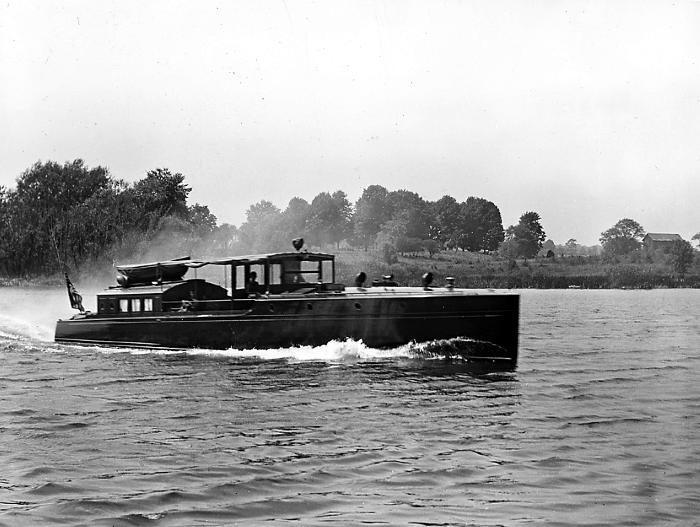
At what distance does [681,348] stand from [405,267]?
282 feet

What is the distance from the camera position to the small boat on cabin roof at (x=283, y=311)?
87.4 ft

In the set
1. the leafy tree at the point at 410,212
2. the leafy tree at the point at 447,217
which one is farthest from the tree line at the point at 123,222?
the leafy tree at the point at 447,217

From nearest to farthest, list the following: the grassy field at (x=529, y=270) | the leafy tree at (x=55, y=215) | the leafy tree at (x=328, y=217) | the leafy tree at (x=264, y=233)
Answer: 1. the leafy tree at (x=264, y=233)
2. the leafy tree at (x=55, y=215)
3. the leafy tree at (x=328, y=217)
4. the grassy field at (x=529, y=270)

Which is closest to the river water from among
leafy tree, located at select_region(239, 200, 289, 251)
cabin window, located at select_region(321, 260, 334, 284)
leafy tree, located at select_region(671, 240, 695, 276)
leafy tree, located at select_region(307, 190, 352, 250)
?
Answer: cabin window, located at select_region(321, 260, 334, 284)

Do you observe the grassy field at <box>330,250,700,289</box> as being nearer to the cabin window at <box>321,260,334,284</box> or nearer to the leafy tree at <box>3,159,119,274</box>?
the leafy tree at <box>3,159,119,274</box>

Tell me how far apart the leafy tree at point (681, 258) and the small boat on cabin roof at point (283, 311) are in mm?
123863

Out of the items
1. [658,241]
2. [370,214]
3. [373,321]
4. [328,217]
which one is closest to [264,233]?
[328,217]

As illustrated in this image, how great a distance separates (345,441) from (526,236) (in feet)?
497

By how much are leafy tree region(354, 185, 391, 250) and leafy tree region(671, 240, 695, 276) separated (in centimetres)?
4822

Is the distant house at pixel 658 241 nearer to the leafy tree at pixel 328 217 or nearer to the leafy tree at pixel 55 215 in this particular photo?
the leafy tree at pixel 328 217

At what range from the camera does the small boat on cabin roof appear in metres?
26.6

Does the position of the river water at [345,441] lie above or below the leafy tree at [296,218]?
below

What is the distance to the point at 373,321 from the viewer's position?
2711 centimetres

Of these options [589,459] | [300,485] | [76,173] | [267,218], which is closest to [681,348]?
[589,459]
